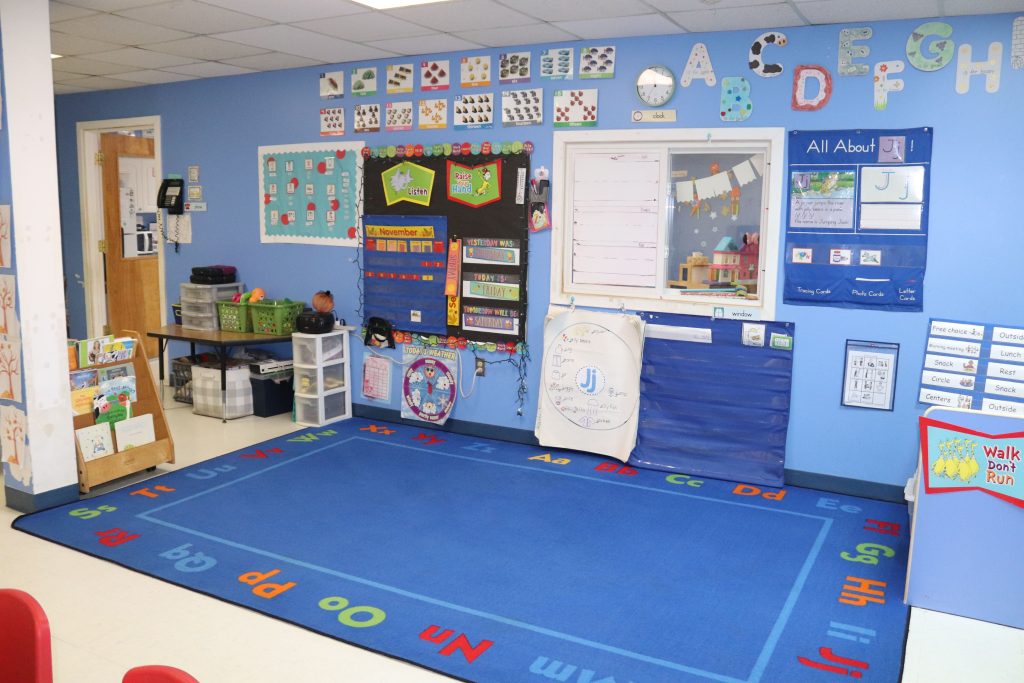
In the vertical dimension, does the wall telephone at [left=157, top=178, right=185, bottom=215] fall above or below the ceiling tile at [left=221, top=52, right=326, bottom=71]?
below

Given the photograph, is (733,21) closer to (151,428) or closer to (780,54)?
(780,54)

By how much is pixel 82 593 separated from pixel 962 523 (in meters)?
3.83

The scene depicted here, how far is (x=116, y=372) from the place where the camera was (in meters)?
4.96

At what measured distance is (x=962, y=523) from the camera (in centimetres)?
352

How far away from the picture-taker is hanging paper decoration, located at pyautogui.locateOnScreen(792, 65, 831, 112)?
477 centimetres

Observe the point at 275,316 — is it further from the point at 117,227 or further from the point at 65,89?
the point at 65,89

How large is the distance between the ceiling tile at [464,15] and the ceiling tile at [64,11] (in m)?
1.81

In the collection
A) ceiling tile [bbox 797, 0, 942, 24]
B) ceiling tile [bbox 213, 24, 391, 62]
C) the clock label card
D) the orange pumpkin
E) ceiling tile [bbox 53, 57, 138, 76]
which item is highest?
ceiling tile [bbox 53, 57, 138, 76]

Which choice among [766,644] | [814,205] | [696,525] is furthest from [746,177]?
[766,644]

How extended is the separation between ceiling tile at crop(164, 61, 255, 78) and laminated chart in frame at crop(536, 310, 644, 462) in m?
3.34

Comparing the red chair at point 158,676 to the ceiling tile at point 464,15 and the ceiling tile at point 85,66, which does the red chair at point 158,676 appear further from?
the ceiling tile at point 85,66

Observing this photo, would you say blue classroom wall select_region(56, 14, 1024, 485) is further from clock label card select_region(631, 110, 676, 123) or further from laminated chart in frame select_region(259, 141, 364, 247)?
laminated chart in frame select_region(259, 141, 364, 247)

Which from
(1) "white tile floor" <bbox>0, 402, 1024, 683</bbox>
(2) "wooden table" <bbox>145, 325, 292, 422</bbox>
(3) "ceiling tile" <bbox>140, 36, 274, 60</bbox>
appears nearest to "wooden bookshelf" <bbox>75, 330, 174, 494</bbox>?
(1) "white tile floor" <bbox>0, 402, 1024, 683</bbox>

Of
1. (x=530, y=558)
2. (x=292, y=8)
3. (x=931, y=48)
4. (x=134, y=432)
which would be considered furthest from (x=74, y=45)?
(x=931, y=48)
